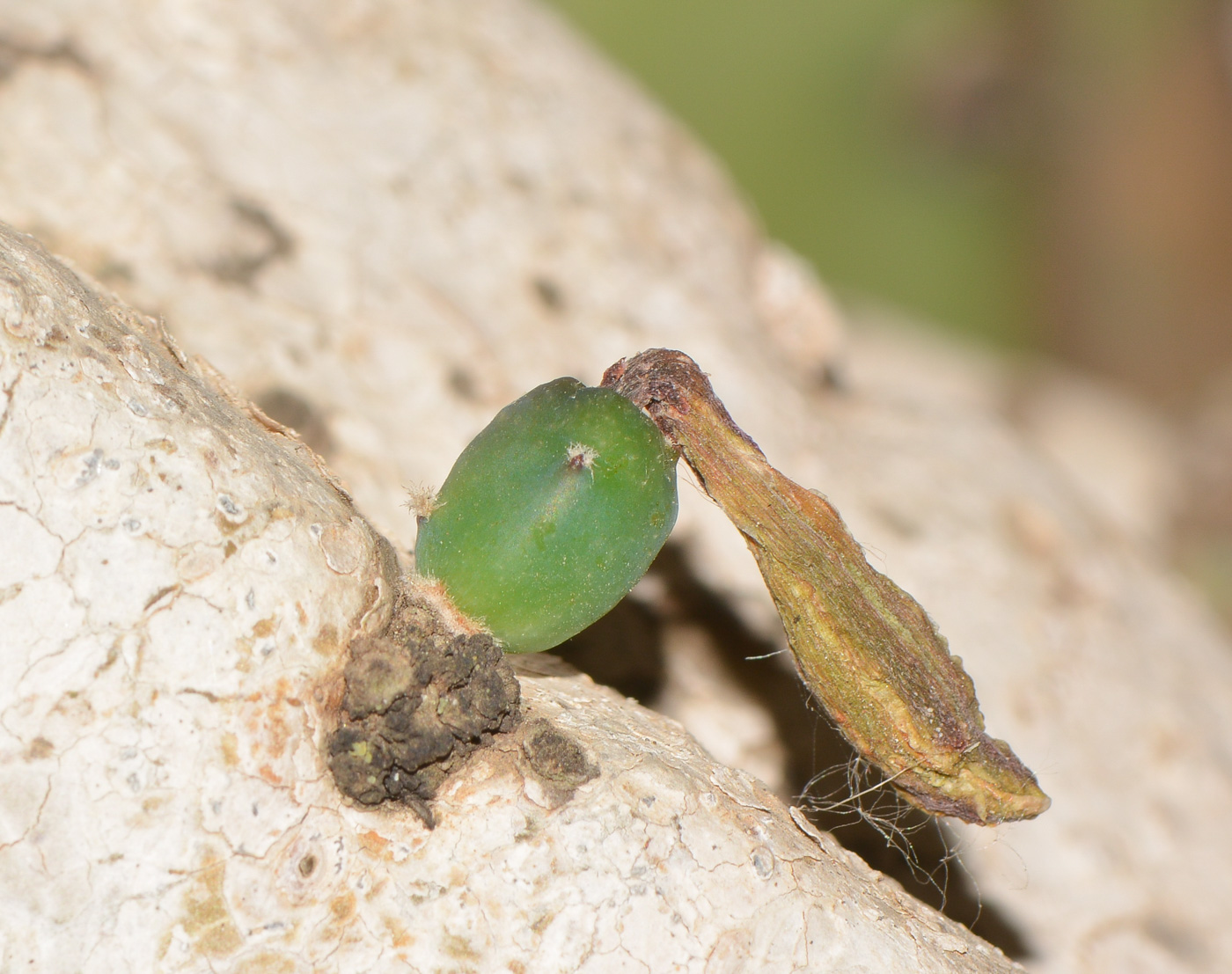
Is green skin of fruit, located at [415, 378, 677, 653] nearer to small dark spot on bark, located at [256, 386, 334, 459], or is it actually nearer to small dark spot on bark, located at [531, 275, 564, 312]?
small dark spot on bark, located at [256, 386, 334, 459]

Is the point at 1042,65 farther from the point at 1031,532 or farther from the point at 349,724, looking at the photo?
the point at 349,724

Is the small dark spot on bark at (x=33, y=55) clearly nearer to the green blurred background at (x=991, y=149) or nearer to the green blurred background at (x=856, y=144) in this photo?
the green blurred background at (x=991, y=149)

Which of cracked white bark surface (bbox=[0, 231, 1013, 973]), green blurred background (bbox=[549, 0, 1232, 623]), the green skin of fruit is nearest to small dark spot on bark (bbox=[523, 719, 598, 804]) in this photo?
cracked white bark surface (bbox=[0, 231, 1013, 973])

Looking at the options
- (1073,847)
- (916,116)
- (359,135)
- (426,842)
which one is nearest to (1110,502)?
(916,116)

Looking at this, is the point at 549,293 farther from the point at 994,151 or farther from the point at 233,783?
the point at 994,151

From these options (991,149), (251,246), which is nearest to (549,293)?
(251,246)

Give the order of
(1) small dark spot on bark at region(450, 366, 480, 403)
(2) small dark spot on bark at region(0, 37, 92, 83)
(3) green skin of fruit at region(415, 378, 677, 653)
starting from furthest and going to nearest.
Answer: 1. (1) small dark spot on bark at region(450, 366, 480, 403)
2. (2) small dark spot on bark at region(0, 37, 92, 83)
3. (3) green skin of fruit at region(415, 378, 677, 653)

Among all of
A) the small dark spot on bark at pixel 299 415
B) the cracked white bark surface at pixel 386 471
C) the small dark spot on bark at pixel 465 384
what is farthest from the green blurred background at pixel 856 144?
the small dark spot on bark at pixel 299 415
